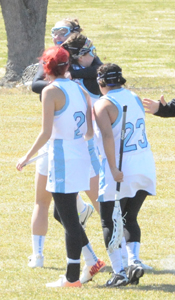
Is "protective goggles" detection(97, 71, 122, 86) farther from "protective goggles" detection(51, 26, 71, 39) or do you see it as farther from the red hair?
"protective goggles" detection(51, 26, 71, 39)

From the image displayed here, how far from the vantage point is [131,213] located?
4.96 m

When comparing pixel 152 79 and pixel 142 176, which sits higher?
pixel 142 176

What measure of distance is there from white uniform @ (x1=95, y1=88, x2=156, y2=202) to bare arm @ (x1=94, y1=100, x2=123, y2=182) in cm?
11

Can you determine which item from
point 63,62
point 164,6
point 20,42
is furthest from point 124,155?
point 164,6

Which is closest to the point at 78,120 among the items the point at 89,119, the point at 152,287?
the point at 89,119

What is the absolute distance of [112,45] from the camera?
30.7 metres

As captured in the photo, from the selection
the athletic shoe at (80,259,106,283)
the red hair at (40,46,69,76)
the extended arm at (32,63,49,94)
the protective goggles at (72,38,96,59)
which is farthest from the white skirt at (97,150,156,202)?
the protective goggles at (72,38,96,59)

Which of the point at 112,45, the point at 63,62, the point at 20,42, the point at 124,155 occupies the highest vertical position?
the point at 63,62

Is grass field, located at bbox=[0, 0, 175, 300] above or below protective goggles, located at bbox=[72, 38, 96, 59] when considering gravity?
below

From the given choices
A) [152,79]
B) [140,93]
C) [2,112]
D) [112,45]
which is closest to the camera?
[2,112]

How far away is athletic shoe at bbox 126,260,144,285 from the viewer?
4687 mm

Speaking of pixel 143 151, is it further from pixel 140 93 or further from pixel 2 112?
pixel 140 93

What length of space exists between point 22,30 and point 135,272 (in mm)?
14482

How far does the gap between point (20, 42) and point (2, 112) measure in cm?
→ 447
